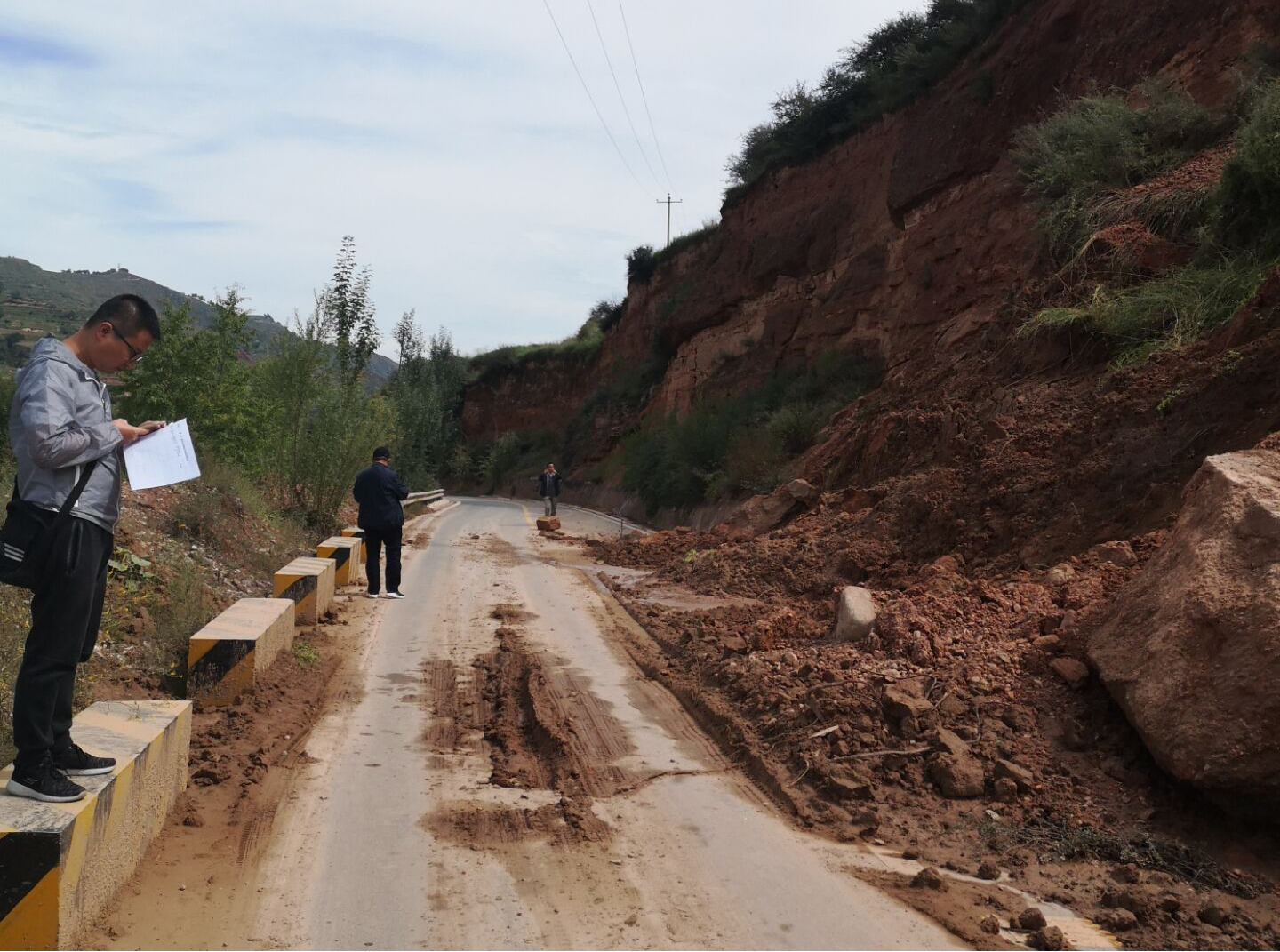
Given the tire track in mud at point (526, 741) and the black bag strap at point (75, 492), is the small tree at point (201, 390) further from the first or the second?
the black bag strap at point (75, 492)

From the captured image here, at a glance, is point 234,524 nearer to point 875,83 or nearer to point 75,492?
point 75,492

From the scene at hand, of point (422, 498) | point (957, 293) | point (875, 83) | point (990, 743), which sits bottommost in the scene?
point (990, 743)

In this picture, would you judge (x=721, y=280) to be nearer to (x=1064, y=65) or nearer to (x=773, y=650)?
(x=1064, y=65)

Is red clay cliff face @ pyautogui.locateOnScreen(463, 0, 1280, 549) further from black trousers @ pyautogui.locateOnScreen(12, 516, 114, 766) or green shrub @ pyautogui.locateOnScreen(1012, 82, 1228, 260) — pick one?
black trousers @ pyautogui.locateOnScreen(12, 516, 114, 766)

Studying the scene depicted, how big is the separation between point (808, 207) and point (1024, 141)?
13359 mm

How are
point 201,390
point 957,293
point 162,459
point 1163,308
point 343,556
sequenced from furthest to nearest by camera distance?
point 957,293
point 201,390
point 343,556
point 1163,308
point 162,459

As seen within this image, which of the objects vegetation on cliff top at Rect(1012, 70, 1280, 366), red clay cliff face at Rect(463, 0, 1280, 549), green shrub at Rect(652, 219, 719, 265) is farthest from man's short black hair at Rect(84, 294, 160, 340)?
green shrub at Rect(652, 219, 719, 265)

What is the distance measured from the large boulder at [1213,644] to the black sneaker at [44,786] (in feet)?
15.7

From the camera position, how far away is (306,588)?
30.5ft

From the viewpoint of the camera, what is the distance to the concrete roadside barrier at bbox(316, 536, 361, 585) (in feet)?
38.6

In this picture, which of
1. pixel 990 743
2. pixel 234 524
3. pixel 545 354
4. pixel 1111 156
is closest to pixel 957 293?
pixel 1111 156

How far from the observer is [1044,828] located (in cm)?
483

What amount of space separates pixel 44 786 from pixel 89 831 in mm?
221

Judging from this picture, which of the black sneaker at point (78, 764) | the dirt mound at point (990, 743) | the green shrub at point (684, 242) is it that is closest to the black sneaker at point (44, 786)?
the black sneaker at point (78, 764)
